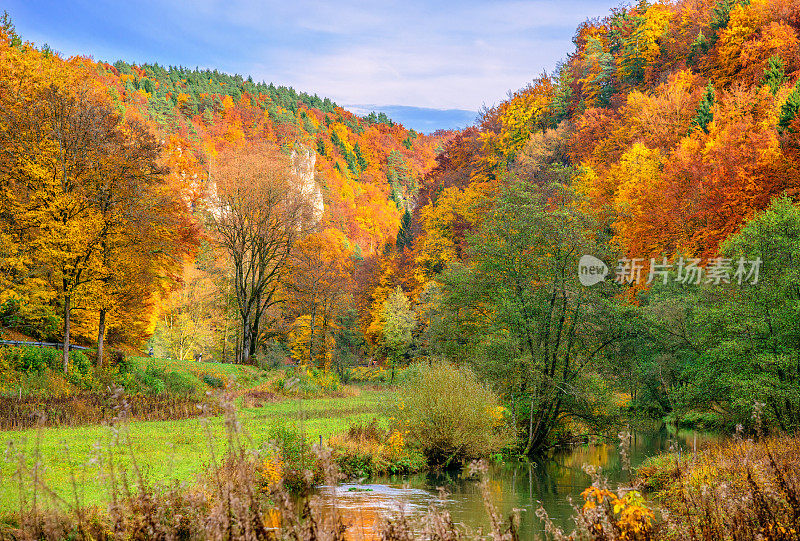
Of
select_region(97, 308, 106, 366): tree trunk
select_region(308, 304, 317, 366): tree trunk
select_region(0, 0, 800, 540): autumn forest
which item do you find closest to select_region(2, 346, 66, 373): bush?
select_region(0, 0, 800, 540): autumn forest

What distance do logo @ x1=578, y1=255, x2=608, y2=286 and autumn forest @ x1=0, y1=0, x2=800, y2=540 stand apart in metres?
0.18

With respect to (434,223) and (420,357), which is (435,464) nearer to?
(420,357)

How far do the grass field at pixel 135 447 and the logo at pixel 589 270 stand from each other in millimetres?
8964

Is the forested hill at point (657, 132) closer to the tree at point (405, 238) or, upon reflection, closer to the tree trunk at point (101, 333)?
the tree at point (405, 238)

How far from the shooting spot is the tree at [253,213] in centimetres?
3922

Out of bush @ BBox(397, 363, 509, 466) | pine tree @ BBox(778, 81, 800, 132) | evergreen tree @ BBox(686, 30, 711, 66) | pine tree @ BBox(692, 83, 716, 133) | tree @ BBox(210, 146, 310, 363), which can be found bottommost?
bush @ BBox(397, 363, 509, 466)

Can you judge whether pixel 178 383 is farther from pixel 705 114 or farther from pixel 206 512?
pixel 705 114

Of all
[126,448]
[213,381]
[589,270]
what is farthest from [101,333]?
[589,270]

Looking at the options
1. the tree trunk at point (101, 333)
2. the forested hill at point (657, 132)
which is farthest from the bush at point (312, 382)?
the forested hill at point (657, 132)

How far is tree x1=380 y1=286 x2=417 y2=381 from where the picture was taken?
56.7 metres

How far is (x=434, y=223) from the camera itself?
57.2m

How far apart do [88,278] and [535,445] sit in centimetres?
1898

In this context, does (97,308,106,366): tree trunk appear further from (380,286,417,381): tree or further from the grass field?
(380,286,417,381): tree

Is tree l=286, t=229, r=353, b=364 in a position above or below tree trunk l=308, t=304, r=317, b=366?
above
